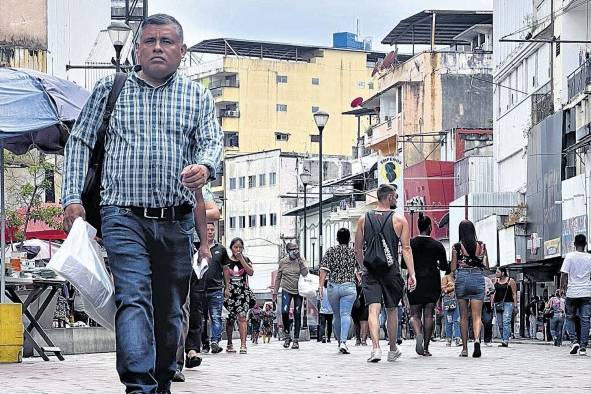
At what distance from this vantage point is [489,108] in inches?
3019

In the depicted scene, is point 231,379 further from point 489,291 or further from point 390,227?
point 489,291

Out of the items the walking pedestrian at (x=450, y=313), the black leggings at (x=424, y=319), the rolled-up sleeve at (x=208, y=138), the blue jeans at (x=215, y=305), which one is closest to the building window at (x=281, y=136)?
the walking pedestrian at (x=450, y=313)

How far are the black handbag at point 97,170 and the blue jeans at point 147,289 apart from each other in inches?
5.6

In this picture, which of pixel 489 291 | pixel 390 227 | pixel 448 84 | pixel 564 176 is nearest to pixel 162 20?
pixel 390 227

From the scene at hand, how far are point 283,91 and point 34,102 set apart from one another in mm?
99290

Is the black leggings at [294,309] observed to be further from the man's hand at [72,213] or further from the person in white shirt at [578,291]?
the man's hand at [72,213]

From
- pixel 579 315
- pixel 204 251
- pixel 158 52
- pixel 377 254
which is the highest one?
pixel 158 52

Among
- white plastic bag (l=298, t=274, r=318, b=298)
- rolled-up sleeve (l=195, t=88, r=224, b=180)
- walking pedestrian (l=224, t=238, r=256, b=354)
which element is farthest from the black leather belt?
white plastic bag (l=298, t=274, r=318, b=298)

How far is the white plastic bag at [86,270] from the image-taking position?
7414 millimetres

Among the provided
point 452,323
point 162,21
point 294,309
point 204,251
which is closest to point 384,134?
point 452,323

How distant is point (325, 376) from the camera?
1294cm

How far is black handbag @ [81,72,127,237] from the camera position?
7.76m

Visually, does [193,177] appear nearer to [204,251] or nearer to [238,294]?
[204,251]

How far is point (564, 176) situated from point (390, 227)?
95.7 ft
